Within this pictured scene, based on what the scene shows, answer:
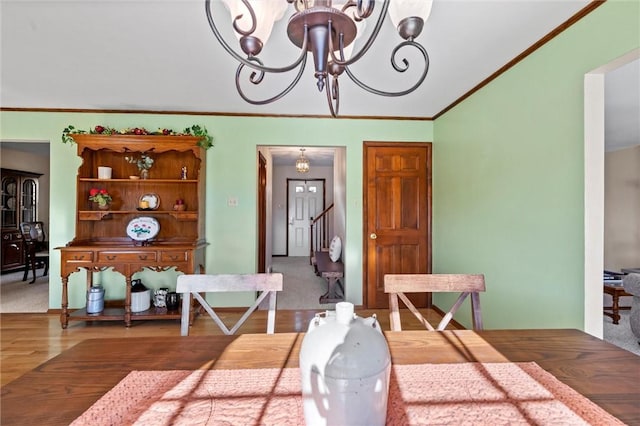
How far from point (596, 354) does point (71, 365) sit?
1.66 metres

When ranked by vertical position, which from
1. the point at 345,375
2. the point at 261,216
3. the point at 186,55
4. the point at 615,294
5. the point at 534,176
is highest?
the point at 186,55

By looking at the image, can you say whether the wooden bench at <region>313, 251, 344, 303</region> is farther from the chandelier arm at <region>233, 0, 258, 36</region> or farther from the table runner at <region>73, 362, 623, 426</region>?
the chandelier arm at <region>233, 0, 258, 36</region>

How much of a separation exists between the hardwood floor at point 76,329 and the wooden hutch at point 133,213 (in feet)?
0.40

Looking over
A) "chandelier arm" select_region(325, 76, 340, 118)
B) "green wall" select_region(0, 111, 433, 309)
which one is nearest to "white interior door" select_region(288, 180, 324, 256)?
"green wall" select_region(0, 111, 433, 309)

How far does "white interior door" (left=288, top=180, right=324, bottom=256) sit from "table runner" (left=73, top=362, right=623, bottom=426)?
7277 mm

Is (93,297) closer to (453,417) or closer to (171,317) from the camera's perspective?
(171,317)

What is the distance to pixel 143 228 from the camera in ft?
11.1

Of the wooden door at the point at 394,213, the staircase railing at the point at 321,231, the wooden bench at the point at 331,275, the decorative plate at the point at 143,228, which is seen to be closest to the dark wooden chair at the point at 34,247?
the decorative plate at the point at 143,228

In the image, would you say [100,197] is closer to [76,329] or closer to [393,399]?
[76,329]

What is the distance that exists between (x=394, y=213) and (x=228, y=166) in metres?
2.05

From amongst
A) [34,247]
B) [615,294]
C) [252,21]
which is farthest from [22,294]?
[615,294]

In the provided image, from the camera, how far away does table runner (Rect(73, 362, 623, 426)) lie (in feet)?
2.28

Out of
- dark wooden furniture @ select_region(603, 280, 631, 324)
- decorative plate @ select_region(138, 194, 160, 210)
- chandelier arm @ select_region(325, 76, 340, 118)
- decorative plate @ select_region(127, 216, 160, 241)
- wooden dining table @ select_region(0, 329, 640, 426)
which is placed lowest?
dark wooden furniture @ select_region(603, 280, 631, 324)

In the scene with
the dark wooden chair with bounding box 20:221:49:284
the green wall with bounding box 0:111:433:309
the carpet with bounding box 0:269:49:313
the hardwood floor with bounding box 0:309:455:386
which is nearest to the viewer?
the hardwood floor with bounding box 0:309:455:386
